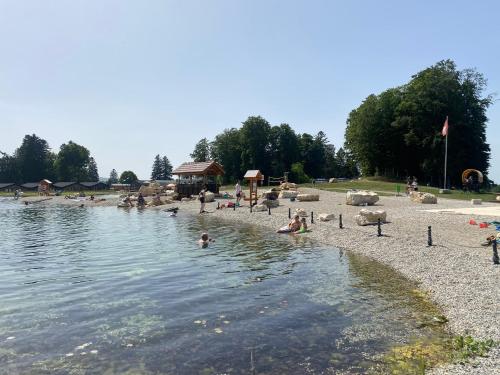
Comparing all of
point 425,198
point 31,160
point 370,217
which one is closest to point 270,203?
point 425,198

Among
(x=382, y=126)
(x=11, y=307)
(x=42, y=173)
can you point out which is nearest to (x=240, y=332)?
(x=11, y=307)

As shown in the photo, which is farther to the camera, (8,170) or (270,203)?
(8,170)

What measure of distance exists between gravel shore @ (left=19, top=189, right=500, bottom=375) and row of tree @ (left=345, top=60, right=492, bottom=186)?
39.6 meters

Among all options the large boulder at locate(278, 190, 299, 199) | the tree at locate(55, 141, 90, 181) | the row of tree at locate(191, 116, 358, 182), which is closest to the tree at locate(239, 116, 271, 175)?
the row of tree at locate(191, 116, 358, 182)

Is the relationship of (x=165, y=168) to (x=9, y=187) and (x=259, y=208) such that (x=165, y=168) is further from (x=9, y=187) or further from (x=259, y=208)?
(x=259, y=208)

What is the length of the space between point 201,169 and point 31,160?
98.2 meters

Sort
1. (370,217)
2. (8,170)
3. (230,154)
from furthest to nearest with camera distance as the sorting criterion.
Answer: (8,170) < (230,154) < (370,217)

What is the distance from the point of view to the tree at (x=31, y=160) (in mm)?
132250

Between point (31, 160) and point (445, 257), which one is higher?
point (31, 160)

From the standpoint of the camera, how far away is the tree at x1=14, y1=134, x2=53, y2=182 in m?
132

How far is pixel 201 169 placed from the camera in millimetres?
58312

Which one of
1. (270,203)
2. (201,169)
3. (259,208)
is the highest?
(201,169)

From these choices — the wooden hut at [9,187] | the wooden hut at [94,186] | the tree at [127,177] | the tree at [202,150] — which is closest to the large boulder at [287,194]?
the tree at [202,150]

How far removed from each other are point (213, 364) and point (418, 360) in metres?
4.19
